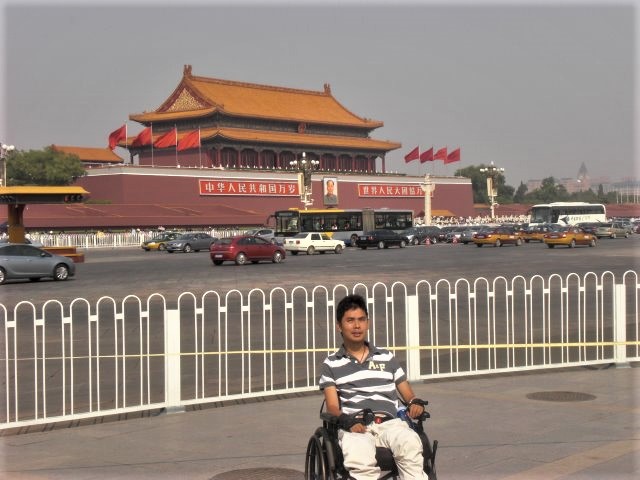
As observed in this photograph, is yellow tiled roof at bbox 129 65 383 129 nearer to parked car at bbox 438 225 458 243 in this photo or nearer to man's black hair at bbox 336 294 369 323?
parked car at bbox 438 225 458 243

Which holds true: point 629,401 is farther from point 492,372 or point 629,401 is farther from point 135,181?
point 135,181

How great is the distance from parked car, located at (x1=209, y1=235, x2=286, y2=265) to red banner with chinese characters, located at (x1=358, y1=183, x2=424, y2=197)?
45.2m

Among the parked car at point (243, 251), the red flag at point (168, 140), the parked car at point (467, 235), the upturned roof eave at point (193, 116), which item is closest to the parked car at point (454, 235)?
the parked car at point (467, 235)

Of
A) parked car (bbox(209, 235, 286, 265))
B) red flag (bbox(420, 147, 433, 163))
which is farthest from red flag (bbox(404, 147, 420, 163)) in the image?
parked car (bbox(209, 235, 286, 265))

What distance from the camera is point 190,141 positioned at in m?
69.0

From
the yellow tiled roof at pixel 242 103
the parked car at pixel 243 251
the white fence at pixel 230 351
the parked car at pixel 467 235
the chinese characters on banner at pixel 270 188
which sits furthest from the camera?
the yellow tiled roof at pixel 242 103

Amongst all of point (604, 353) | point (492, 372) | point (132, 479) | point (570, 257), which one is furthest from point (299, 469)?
point (570, 257)

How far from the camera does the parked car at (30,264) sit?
24.5 metres

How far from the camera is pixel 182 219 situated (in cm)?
6234

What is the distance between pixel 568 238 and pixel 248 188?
1251 inches

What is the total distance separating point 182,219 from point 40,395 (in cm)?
5408

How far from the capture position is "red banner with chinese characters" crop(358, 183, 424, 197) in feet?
262

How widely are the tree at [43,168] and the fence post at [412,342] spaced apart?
59.0 metres

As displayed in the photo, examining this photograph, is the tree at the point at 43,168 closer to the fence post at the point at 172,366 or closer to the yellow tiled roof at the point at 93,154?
the yellow tiled roof at the point at 93,154
